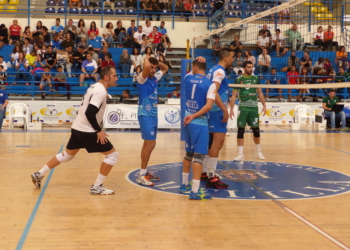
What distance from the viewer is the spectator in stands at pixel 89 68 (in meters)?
18.8

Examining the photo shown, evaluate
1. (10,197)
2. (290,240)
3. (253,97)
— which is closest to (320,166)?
(253,97)

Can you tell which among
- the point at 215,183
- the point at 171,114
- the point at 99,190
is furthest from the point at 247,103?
the point at 171,114

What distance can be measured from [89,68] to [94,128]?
1317 cm

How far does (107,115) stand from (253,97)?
25.5 ft

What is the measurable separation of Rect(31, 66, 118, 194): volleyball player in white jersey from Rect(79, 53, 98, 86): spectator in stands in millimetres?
12638

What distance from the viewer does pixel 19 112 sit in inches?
661

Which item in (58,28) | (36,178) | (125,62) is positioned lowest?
(36,178)

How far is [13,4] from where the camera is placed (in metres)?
23.8

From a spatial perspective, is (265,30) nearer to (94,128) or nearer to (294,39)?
(294,39)

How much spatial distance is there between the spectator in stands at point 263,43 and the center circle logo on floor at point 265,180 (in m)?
11.8

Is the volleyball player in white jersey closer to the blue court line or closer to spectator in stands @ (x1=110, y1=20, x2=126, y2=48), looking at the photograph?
the blue court line

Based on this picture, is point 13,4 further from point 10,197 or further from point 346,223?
point 346,223

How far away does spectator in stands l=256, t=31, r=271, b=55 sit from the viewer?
793 inches

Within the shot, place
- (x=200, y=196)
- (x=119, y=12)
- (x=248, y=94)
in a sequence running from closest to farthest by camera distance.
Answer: (x=200, y=196), (x=248, y=94), (x=119, y=12)
